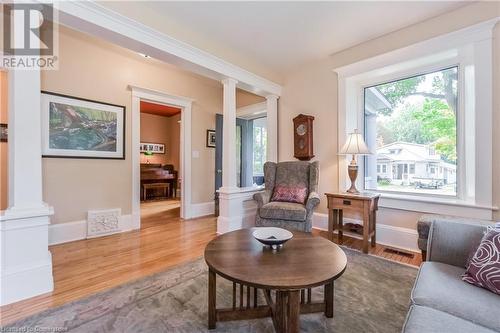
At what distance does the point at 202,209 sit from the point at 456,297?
3.87 metres

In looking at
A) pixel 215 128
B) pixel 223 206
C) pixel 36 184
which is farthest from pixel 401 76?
pixel 36 184

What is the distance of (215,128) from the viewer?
466 cm

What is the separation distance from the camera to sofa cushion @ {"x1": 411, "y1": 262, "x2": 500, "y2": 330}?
932mm

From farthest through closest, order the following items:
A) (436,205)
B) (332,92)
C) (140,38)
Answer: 1. (332,92)
2. (436,205)
3. (140,38)

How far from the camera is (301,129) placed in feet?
11.9

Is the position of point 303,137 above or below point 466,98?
below

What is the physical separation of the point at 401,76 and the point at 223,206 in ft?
9.43

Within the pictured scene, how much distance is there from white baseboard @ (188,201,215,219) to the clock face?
7.20ft

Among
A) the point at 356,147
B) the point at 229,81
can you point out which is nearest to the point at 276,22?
the point at 229,81

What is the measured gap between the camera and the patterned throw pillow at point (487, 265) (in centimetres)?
107

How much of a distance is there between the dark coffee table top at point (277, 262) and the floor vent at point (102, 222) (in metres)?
2.35

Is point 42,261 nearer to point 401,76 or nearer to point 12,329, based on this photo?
point 12,329

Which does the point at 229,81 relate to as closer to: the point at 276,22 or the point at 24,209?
the point at 276,22

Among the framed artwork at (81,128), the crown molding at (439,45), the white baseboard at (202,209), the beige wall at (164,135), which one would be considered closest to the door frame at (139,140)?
the white baseboard at (202,209)
